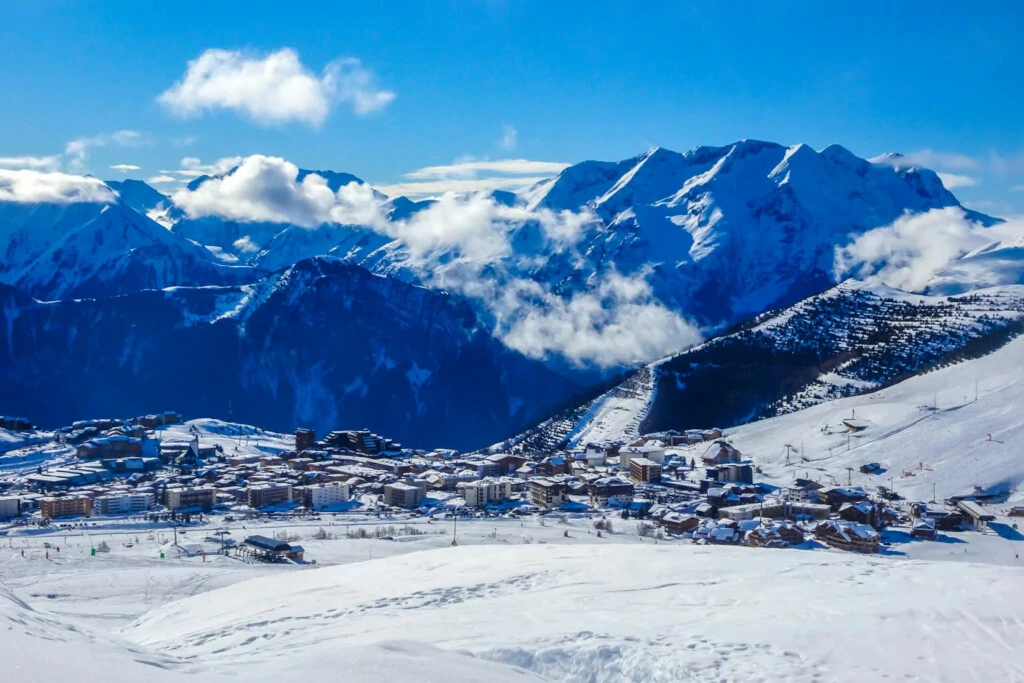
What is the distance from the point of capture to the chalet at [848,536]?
4241 centimetres

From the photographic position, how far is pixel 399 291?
7751 inches

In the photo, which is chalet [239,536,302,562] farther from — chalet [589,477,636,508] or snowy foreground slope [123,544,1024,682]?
chalet [589,477,636,508]

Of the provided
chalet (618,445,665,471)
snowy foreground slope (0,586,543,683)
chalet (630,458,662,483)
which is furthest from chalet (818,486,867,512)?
snowy foreground slope (0,586,543,683)

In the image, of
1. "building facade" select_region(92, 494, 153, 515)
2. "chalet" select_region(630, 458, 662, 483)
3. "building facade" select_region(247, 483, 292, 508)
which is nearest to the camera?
"building facade" select_region(92, 494, 153, 515)

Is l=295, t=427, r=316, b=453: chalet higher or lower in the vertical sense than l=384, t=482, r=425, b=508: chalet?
higher

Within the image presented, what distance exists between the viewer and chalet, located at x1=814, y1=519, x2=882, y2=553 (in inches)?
1670

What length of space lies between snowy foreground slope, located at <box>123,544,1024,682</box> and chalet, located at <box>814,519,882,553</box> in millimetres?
21399

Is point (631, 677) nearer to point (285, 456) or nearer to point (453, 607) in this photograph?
point (453, 607)

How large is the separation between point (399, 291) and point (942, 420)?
14142 cm

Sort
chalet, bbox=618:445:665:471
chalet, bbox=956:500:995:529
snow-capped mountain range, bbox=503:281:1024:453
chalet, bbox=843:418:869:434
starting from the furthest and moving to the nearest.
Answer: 1. snow-capped mountain range, bbox=503:281:1024:453
2. chalet, bbox=618:445:665:471
3. chalet, bbox=843:418:869:434
4. chalet, bbox=956:500:995:529

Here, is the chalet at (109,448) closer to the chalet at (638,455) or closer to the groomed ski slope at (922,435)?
the chalet at (638,455)

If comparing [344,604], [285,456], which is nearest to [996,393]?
[285,456]

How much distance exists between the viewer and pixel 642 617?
54.5 ft

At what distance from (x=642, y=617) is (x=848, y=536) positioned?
98.7 feet
